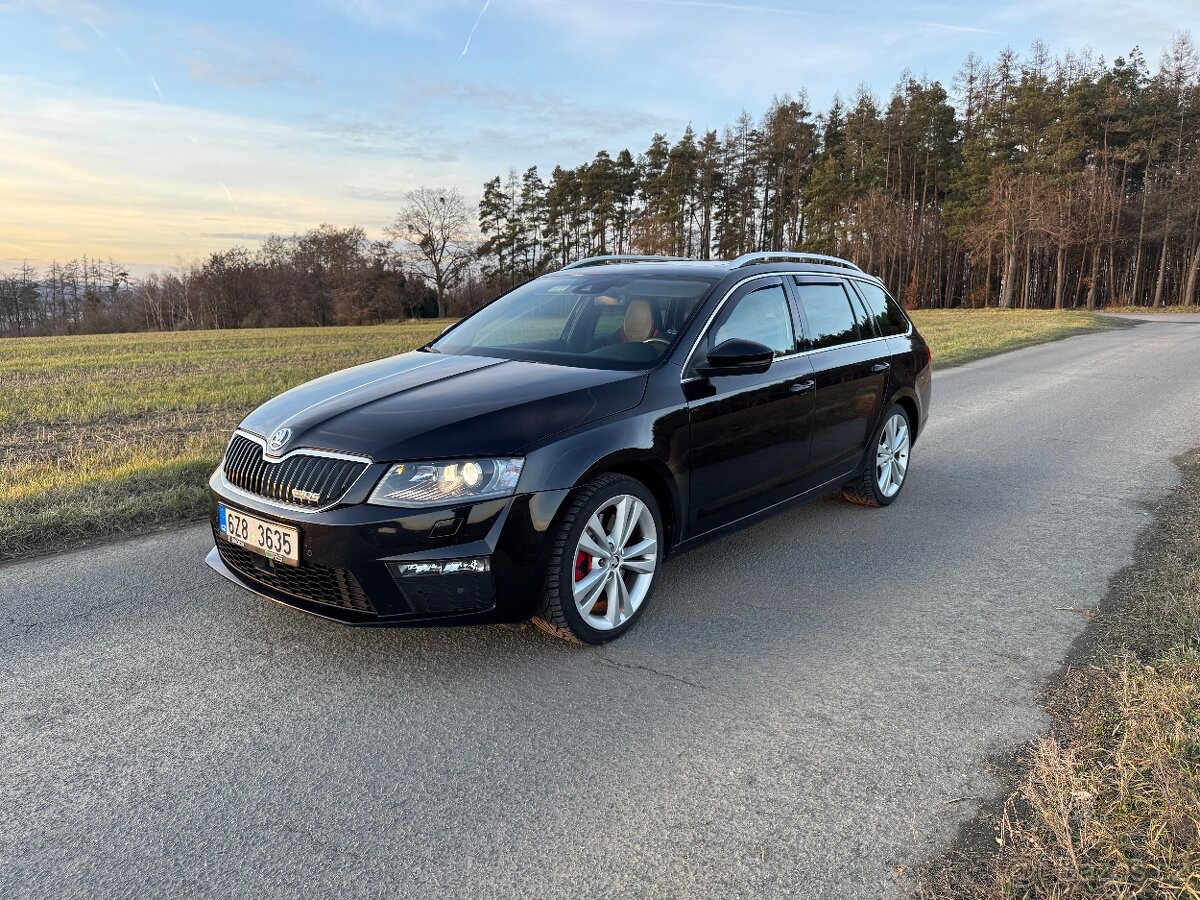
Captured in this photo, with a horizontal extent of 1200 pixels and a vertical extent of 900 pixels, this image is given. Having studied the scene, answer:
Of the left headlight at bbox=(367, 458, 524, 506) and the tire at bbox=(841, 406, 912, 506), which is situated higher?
the left headlight at bbox=(367, 458, 524, 506)

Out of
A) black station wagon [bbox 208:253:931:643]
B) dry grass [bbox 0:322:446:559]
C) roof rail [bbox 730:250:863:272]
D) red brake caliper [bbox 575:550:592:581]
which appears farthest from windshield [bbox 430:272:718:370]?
dry grass [bbox 0:322:446:559]

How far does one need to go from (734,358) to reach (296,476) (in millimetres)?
2090

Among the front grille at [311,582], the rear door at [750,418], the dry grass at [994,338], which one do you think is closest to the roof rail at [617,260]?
the rear door at [750,418]

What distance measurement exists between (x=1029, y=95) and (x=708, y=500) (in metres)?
61.9

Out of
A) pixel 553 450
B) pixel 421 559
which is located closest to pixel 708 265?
pixel 553 450

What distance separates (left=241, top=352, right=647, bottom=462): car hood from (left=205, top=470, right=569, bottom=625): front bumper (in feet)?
0.83

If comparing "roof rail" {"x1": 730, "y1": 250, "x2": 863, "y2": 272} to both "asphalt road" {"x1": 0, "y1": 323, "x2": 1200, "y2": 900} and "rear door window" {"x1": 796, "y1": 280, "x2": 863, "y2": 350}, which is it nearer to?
"rear door window" {"x1": 796, "y1": 280, "x2": 863, "y2": 350}

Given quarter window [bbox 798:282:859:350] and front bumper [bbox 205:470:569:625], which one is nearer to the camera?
front bumper [bbox 205:470:569:625]

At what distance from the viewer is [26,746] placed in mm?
2871

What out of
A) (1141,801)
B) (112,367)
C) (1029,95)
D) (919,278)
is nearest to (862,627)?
(1141,801)

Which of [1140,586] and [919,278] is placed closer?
[1140,586]

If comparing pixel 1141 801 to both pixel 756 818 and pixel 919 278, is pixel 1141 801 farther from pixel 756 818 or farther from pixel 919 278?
pixel 919 278

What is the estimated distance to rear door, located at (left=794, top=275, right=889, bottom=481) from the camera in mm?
5051

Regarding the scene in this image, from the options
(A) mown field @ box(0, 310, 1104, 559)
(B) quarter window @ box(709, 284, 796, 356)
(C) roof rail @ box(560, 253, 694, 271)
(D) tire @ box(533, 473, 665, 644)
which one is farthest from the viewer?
(A) mown field @ box(0, 310, 1104, 559)
